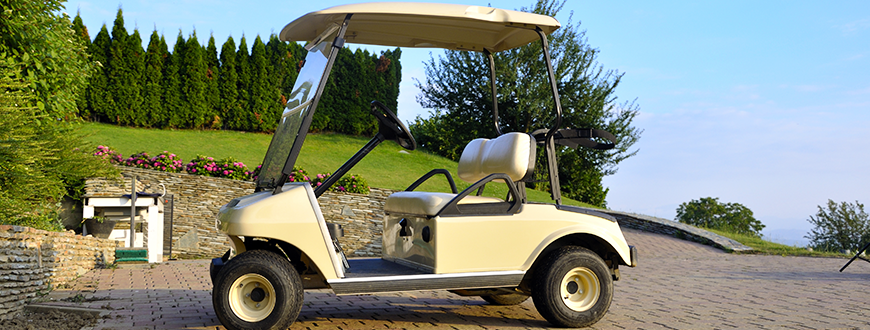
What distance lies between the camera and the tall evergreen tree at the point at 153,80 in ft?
64.1

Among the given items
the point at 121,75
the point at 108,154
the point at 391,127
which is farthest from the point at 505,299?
the point at 121,75

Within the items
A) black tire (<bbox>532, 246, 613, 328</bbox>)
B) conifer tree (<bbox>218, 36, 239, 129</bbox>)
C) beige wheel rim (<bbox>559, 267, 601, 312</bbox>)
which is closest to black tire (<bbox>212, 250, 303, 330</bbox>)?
black tire (<bbox>532, 246, 613, 328</bbox>)

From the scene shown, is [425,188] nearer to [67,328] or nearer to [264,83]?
[264,83]

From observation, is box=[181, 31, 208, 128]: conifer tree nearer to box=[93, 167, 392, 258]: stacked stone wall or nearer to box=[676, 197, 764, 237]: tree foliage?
box=[93, 167, 392, 258]: stacked stone wall

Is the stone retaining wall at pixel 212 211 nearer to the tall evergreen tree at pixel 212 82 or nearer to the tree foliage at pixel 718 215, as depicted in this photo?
the tall evergreen tree at pixel 212 82

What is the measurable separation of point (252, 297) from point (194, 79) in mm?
17931

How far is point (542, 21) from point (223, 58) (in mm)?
18316

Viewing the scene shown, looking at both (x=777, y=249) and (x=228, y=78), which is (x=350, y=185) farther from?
(x=228, y=78)

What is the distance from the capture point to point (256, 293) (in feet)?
12.6

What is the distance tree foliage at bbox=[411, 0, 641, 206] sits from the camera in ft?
64.6

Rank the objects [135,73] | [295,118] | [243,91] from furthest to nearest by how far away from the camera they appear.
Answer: [243,91], [135,73], [295,118]

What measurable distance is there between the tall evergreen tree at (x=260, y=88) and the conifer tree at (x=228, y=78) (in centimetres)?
56

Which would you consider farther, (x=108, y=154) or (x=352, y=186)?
(x=352, y=186)

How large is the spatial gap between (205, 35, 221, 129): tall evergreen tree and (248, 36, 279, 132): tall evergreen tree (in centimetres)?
110
